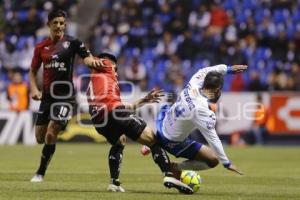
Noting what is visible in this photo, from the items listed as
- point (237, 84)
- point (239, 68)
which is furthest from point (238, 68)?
point (237, 84)

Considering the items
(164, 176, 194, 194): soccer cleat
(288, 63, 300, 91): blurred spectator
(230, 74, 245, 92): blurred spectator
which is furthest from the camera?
(230, 74, 245, 92): blurred spectator

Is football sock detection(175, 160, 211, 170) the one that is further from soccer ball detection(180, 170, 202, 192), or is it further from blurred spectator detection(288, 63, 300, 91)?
blurred spectator detection(288, 63, 300, 91)

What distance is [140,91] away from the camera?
2547 centimetres

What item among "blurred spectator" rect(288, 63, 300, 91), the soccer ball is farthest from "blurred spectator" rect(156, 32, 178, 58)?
the soccer ball

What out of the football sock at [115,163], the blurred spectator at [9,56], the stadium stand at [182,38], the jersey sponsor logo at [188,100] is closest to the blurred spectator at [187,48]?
the stadium stand at [182,38]

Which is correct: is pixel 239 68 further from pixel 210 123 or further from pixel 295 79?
pixel 295 79

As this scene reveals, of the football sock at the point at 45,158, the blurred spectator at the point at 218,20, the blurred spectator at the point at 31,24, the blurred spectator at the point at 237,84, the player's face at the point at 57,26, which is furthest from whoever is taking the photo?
the blurred spectator at the point at 31,24

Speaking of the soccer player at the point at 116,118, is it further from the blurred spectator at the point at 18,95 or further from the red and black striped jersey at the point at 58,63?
the blurred spectator at the point at 18,95

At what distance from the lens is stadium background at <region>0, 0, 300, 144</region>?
81.8 feet

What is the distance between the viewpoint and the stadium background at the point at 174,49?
24.9 m

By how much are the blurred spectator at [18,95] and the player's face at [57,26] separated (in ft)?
40.7

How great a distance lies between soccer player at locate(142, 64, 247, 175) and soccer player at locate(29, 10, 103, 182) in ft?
5.41

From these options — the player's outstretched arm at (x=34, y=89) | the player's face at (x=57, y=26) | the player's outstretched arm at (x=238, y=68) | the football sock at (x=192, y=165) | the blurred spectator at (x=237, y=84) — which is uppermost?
the player's face at (x=57, y=26)

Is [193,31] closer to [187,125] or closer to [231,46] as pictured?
[231,46]
